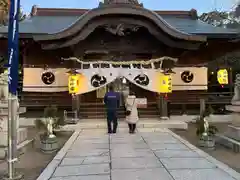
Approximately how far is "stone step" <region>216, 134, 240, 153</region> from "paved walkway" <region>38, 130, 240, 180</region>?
3.74 feet

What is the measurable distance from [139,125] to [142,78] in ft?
7.75

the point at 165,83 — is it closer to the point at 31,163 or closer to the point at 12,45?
the point at 31,163

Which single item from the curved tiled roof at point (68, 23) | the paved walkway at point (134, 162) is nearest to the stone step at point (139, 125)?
the paved walkway at point (134, 162)

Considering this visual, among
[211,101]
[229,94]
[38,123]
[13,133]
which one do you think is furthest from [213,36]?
[13,133]

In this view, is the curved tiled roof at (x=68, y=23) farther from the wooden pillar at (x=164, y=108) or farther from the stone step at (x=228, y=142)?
the stone step at (x=228, y=142)

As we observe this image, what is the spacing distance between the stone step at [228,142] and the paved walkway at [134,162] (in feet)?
3.74

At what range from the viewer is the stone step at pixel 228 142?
803cm

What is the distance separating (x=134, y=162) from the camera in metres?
6.61

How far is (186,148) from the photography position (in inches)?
322

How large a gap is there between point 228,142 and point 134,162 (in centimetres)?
337

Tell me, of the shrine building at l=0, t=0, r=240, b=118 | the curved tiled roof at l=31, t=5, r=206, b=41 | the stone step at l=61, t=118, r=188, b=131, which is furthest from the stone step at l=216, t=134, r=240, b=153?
the curved tiled roof at l=31, t=5, r=206, b=41

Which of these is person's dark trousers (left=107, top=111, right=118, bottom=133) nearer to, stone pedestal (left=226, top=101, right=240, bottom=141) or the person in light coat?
the person in light coat

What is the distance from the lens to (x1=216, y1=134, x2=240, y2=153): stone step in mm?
8034

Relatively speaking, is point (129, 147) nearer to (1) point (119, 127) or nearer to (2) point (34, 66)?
(1) point (119, 127)
